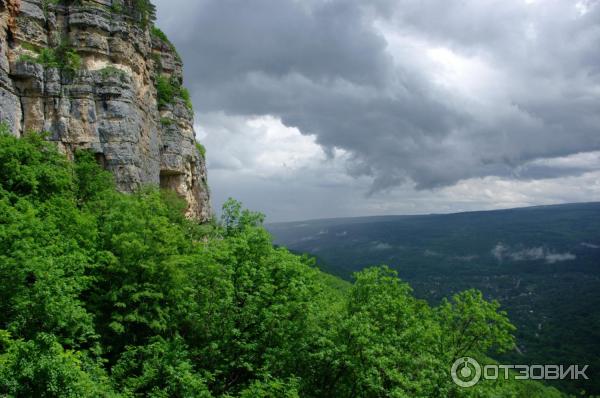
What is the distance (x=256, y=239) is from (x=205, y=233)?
19.0 m

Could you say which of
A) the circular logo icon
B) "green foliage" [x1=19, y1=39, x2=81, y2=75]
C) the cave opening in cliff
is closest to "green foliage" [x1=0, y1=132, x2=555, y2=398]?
the circular logo icon

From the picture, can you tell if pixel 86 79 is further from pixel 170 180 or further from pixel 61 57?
pixel 170 180

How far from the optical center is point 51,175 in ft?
100

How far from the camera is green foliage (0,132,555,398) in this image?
696 inches

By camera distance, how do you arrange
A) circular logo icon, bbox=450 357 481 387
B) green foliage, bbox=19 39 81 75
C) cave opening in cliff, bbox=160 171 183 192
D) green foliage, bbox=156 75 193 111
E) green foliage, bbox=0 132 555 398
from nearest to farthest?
green foliage, bbox=0 132 555 398, circular logo icon, bbox=450 357 481 387, green foliage, bbox=19 39 81 75, cave opening in cliff, bbox=160 171 183 192, green foliage, bbox=156 75 193 111

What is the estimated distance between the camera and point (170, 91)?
181 feet

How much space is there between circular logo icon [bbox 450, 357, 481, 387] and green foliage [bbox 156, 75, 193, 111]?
155 ft

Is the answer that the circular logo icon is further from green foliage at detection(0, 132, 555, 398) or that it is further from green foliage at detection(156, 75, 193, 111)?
green foliage at detection(156, 75, 193, 111)

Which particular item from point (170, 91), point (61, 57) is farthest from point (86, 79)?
point (170, 91)

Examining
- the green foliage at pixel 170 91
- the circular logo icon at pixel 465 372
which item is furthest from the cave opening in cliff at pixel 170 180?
the circular logo icon at pixel 465 372

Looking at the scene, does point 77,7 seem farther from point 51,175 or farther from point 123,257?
point 123,257

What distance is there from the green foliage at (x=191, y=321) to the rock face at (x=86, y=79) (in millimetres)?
9897

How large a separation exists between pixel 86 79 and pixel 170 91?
15.1 meters

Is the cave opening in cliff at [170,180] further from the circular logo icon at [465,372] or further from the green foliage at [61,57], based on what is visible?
the circular logo icon at [465,372]
